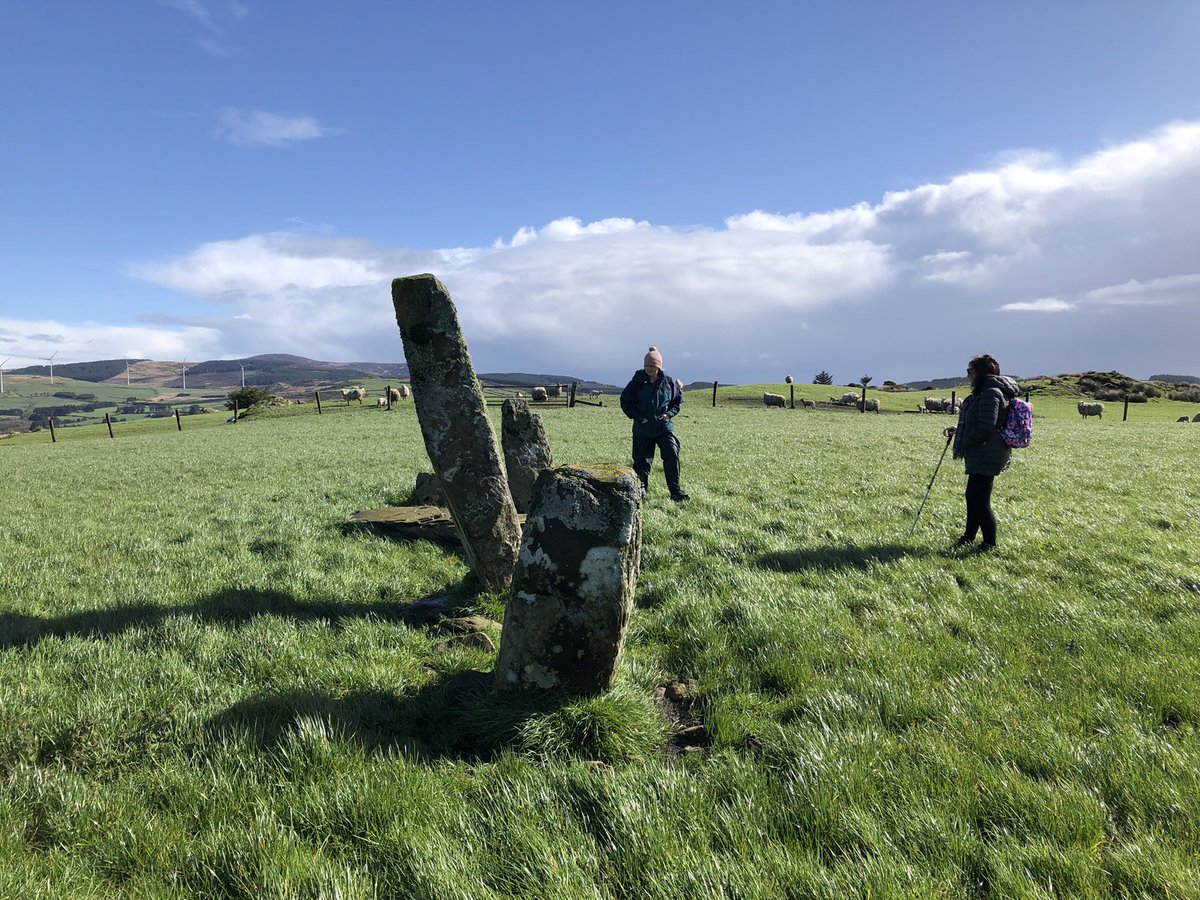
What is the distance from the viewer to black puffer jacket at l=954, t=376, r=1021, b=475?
28.9 feet

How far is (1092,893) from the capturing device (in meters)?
2.89

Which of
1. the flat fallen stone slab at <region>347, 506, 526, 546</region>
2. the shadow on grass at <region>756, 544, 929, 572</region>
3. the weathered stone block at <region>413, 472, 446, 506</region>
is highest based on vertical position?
the weathered stone block at <region>413, 472, 446, 506</region>

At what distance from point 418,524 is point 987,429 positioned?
912 cm

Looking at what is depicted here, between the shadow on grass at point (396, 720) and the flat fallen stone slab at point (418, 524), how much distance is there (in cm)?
477

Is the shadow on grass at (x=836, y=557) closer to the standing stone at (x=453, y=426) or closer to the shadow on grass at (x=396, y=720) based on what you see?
the standing stone at (x=453, y=426)

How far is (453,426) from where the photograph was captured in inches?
296

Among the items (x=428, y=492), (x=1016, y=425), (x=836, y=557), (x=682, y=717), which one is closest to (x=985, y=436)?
(x=1016, y=425)

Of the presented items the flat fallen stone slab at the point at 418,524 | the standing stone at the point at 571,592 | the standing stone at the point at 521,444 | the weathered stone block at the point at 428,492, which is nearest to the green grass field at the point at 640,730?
the standing stone at the point at 571,592

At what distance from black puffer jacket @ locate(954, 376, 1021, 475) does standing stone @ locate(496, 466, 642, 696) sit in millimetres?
6839

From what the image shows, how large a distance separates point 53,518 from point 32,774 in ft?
40.7

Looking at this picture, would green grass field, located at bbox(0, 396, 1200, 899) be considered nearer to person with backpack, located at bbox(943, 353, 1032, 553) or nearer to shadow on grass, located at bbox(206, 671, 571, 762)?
shadow on grass, located at bbox(206, 671, 571, 762)

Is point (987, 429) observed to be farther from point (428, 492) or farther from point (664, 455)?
point (428, 492)

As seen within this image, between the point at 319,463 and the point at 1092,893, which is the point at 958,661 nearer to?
the point at 1092,893

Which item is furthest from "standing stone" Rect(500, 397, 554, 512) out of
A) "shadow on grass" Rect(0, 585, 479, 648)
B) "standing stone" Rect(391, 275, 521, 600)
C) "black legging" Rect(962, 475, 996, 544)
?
"black legging" Rect(962, 475, 996, 544)
